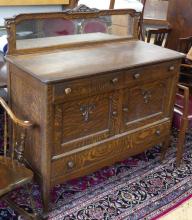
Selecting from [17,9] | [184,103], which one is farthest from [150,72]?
[17,9]

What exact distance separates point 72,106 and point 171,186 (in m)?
1.04

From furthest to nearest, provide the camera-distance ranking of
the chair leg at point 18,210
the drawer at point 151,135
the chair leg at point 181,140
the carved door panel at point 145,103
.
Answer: the chair leg at point 181,140, the drawer at point 151,135, the carved door panel at point 145,103, the chair leg at point 18,210

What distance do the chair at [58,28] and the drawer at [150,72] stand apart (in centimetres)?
71

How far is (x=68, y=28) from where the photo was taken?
2.61 m

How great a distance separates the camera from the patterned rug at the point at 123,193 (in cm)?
202

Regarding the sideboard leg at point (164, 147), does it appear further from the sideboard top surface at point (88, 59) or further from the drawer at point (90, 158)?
the sideboard top surface at point (88, 59)

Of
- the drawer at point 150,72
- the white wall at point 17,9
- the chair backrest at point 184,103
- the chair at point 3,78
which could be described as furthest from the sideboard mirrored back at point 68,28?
the white wall at point 17,9

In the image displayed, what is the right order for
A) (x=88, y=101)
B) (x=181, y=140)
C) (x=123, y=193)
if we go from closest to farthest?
(x=88, y=101) → (x=123, y=193) → (x=181, y=140)

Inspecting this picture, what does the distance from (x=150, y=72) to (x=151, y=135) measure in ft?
1.65

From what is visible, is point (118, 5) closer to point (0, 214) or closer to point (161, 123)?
point (161, 123)

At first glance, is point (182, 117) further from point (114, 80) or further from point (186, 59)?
point (186, 59)

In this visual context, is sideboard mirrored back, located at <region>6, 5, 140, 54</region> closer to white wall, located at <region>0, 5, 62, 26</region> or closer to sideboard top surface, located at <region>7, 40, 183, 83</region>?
sideboard top surface, located at <region>7, 40, 183, 83</region>

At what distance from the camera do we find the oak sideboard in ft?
5.66

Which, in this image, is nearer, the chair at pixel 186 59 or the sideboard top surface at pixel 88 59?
the sideboard top surface at pixel 88 59
